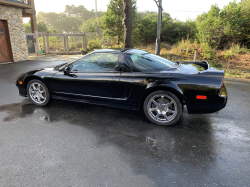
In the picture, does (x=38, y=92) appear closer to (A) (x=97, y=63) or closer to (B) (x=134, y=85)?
(A) (x=97, y=63)

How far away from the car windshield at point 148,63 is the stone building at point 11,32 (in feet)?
39.6

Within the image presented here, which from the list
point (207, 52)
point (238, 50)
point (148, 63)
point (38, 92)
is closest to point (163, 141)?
point (148, 63)

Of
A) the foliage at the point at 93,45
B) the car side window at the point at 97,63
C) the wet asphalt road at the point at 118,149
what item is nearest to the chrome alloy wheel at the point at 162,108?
the wet asphalt road at the point at 118,149

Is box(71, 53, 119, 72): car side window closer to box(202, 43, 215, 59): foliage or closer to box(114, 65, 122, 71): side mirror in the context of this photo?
box(114, 65, 122, 71): side mirror

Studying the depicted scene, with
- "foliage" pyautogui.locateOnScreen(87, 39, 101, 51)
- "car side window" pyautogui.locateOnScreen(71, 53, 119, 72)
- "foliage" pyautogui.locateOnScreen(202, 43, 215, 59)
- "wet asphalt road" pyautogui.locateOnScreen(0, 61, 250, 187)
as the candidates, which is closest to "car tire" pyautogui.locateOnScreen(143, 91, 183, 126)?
"wet asphalt road" pyautogui.locateOnScreen(0, 61, 250, 187)

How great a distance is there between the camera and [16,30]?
13.7 meters

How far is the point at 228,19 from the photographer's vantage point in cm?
1287

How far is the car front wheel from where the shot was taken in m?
4.69

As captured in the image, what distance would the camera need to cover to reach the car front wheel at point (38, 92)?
15.4 feet

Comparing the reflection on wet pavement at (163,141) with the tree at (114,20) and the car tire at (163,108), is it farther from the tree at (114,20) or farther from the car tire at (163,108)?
the tree at (114,20)

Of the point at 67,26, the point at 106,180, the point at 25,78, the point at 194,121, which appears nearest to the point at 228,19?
the point at 194,121

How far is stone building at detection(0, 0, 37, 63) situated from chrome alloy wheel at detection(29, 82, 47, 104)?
10.3 m

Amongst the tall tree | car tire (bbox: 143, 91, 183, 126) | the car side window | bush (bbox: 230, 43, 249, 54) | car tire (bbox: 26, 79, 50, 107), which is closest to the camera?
car tire (bbox: 143, 91, 183, 126)

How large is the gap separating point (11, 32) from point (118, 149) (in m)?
13.9
